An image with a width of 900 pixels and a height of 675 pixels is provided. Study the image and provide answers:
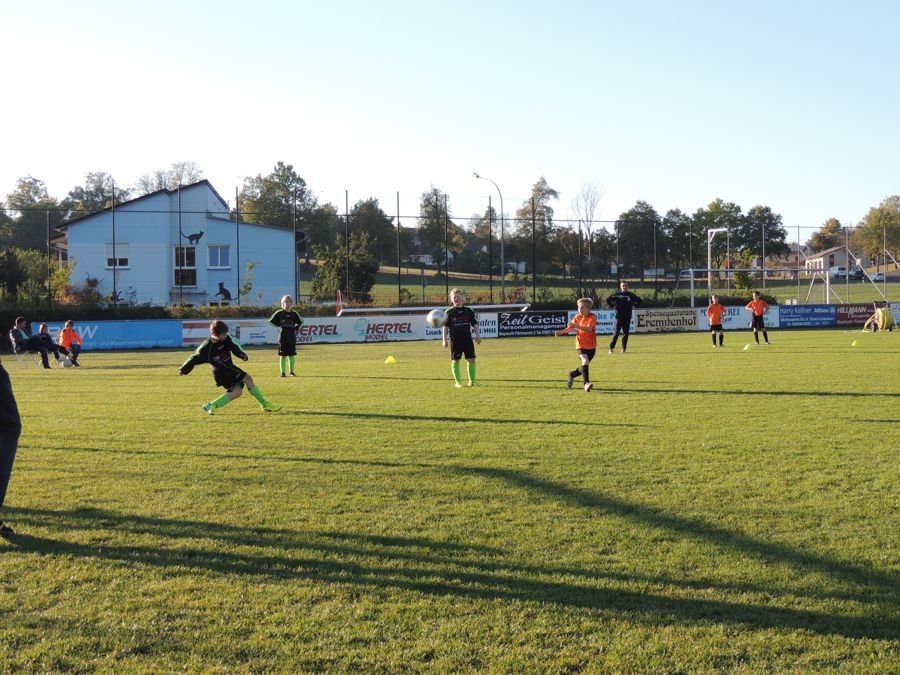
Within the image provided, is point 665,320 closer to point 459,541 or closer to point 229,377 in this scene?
point 229,377

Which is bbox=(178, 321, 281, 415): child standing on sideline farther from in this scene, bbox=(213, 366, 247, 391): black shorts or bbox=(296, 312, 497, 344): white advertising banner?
bbox=(296, 312, 497, 344): white advertising banner

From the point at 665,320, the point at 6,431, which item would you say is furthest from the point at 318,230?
the point at 6,431

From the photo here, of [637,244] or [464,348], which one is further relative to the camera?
[637,244]

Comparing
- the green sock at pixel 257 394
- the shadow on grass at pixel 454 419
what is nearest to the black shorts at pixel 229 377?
the green sock at pixel 257 394

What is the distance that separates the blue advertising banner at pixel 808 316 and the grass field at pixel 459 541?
1369 inches

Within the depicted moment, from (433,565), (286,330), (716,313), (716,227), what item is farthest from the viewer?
(716,227)

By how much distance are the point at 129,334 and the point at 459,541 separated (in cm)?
3324

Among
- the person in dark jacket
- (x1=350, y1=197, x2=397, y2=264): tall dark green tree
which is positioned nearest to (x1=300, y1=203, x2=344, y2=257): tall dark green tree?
(x1=350, y1=197, x2=397, y2=264): tall dark green tree

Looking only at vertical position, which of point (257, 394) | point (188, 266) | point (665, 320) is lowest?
point (257, 394)

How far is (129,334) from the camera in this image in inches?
1412

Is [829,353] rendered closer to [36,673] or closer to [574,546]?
[574,546]

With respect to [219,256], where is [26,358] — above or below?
below

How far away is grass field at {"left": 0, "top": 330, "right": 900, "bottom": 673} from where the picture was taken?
4.13 m

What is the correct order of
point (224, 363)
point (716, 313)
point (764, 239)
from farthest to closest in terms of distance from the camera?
point (764, 239), point (716, 313), point (224, 363)
